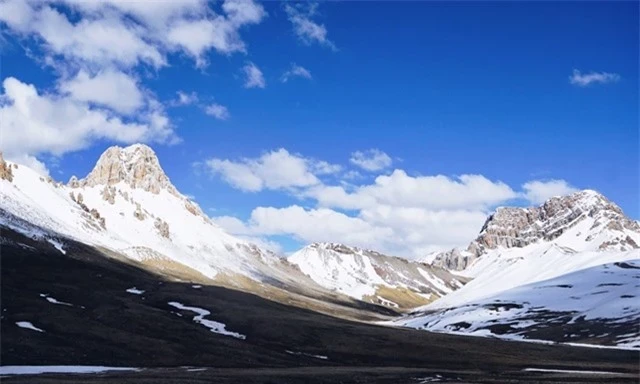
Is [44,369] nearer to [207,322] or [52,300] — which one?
[52,300]

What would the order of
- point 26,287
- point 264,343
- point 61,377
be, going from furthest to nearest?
point 26,287, point 264,343, point 61,377

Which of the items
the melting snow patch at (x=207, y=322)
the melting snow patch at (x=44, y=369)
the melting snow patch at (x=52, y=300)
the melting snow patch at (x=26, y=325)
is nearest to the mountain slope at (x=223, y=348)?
the melting snow patch at (x=52, y=300)

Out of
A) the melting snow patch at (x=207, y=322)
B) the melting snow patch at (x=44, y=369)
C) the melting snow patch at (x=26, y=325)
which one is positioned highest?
the melting snow patch at (x=207, y=322)

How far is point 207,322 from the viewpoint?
538 ft

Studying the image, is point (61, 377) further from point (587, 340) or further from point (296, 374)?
point (587, 340)

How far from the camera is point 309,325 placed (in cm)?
16600

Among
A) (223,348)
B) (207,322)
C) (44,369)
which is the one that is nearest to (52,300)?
(207,322)

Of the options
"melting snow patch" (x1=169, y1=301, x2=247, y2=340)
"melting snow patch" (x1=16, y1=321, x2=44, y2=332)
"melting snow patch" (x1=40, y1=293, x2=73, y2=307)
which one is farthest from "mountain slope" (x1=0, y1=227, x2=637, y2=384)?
"melting snow patch" (x1=16, y1=321, x2=44, y2=332)

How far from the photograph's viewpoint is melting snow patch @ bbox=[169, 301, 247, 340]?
149 meters

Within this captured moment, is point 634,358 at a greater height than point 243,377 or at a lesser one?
greater

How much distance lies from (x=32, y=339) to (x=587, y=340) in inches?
6407

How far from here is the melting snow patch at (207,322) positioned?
14938 cm

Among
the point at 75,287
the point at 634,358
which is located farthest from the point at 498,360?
the point at 75,287

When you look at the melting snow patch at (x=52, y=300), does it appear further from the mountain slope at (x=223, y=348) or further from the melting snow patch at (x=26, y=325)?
the melting snow patch at (x=26, y=325)
